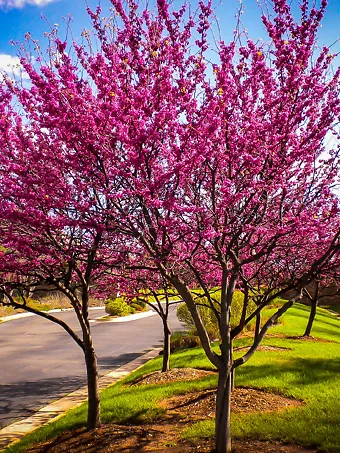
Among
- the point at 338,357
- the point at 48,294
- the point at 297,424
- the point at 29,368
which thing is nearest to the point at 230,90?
the point at 297,424

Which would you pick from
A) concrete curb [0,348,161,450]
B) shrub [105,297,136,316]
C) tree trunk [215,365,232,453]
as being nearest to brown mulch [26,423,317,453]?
tree trunk [215,365,232,453]

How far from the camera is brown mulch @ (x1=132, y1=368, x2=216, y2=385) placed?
1061 cm

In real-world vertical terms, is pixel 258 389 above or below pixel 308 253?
below

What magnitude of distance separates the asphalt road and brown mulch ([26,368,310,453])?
3079 mm

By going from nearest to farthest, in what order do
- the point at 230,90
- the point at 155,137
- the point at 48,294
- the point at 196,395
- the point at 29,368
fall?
the point at 155,137
the point at 230,90
the point at 196,395
the point at 29,368
the point at 48,294

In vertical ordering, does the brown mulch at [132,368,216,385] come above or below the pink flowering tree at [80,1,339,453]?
below

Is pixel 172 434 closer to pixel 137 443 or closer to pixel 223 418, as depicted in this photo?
pixel 137 443

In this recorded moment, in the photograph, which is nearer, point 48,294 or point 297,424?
point 297,424

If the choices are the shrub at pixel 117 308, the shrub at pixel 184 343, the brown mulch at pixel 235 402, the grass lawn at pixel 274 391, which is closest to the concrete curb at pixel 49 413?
the grass lawn at pixel 274 391

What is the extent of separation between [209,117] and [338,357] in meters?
9.92

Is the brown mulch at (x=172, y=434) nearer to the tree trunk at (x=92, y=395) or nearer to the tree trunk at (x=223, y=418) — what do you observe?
the tree trunk at (x=92, y=395)

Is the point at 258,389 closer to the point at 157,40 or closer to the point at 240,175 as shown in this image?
the point at 240,175

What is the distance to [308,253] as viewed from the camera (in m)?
7.47

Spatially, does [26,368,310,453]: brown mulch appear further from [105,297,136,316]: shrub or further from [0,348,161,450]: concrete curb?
[105,297,136,316]: shrub
